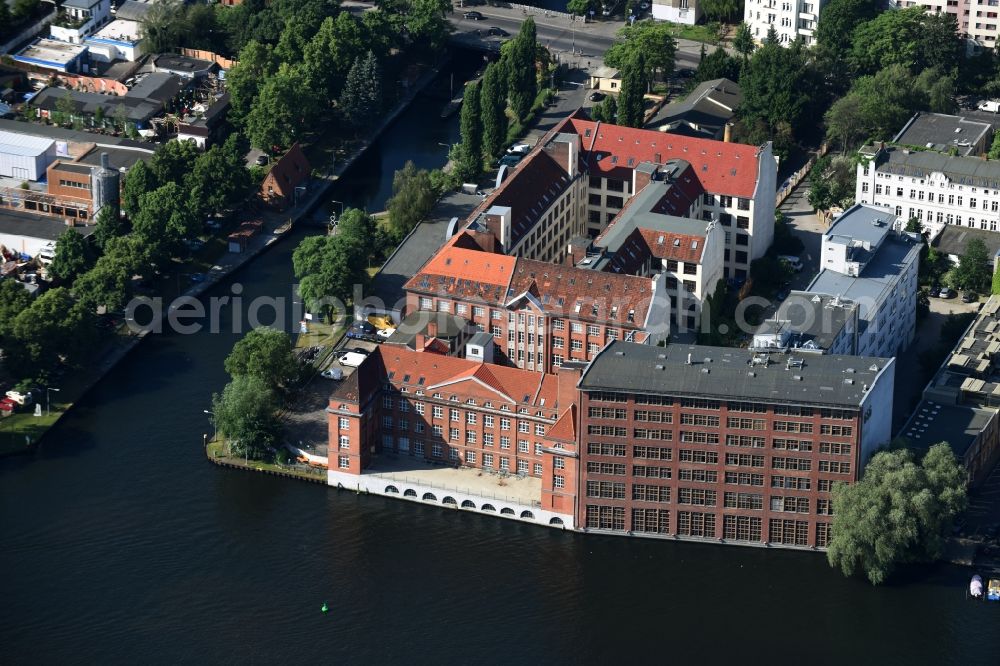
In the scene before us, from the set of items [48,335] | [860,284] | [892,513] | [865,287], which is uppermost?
[860,284]

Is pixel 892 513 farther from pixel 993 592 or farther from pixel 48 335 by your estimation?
pixel 48 335

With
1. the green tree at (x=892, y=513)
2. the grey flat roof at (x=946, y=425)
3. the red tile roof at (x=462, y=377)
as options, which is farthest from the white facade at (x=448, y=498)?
the grey flat roof at (x=946, y=425)

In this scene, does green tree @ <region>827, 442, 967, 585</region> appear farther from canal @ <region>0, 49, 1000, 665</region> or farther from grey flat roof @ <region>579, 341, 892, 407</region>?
grey flat roof @ <region>579, 341, 892, 407</region>

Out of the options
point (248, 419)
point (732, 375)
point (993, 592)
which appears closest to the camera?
point (993, 592)

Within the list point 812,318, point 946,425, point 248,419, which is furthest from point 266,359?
point 946,425

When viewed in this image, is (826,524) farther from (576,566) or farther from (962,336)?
(962,336)

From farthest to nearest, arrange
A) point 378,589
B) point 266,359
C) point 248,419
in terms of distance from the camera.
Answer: point 266,359 → point 248,419 → point 378,589

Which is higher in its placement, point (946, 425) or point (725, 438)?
point (725, 438)
